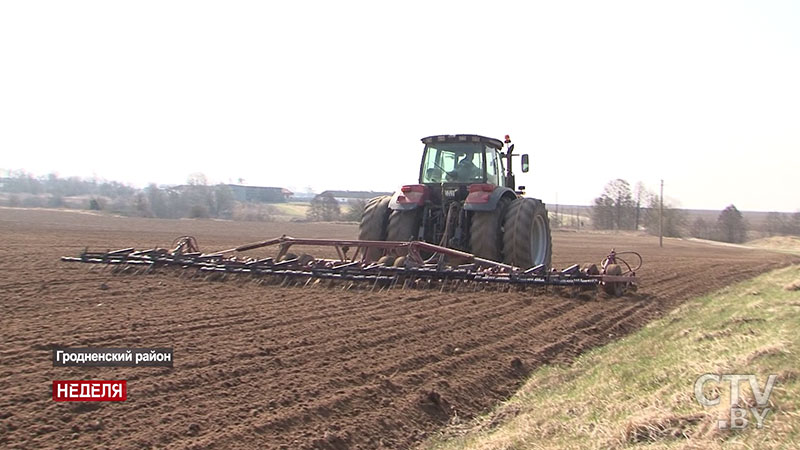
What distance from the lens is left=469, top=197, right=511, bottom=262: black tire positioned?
950 centimetres

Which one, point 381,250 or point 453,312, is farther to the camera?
point 381,250

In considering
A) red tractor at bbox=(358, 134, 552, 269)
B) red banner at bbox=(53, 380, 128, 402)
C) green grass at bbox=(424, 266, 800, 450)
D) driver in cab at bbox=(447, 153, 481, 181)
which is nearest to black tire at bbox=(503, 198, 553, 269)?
red tractor at bbox=(358, 134, 552, 269)

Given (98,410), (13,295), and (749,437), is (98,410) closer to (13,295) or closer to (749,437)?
(749,437)

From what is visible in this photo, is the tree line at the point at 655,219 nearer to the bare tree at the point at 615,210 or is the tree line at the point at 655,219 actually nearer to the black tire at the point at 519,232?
the bare tree at the point at 615,210

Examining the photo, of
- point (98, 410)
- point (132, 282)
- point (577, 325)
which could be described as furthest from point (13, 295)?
point (577, 325)

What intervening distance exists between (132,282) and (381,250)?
3593 mm

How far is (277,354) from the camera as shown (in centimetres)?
491

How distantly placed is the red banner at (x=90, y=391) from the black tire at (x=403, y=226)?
638 centimetres

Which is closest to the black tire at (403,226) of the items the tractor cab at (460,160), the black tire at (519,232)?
the tractor cab at (460,160)

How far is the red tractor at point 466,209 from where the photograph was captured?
9.49m

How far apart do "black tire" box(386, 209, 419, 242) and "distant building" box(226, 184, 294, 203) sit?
7042cm

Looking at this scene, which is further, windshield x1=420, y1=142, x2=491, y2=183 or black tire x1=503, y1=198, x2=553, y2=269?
windshield x1=420, y1=142, x2=491, y2=183

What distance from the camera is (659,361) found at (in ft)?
17.0

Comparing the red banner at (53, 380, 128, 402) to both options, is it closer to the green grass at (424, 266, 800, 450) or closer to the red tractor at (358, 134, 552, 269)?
the green grass at (424, 266, 800, 450)
